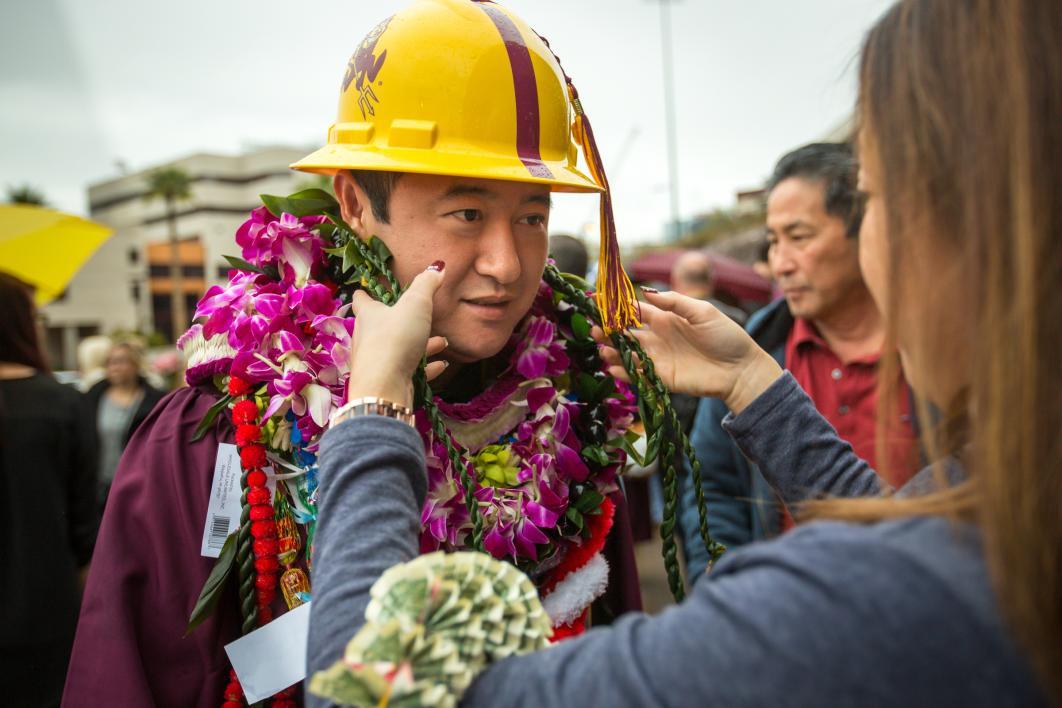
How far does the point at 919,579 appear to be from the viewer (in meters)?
0.81

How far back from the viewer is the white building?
4084cm

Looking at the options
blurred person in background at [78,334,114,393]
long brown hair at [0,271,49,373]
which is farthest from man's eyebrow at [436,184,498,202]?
blurred person in background at [78,334,114,393]

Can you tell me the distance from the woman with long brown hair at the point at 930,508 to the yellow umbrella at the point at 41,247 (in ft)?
7.59

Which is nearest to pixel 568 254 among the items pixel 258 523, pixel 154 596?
pixel 258 523

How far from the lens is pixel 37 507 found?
110 inches

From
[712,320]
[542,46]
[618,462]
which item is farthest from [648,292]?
[542,46]

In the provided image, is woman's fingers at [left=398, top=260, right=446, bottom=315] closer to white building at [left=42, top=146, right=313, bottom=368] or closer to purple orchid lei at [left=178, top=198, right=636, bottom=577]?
purple orchid lei at [left=178, top=198, right=636, bottom=577]

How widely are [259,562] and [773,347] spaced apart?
7.10 ft

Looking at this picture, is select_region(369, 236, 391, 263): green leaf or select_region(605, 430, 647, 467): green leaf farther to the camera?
select_region(605, 430, 647, 467): green leaf

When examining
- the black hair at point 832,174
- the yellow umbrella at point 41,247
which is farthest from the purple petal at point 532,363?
the yellow umbrella at point 41,247

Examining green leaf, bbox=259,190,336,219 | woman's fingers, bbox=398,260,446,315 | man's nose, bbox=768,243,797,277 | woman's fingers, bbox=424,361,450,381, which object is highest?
green leaf, bbox=259,190,336,219

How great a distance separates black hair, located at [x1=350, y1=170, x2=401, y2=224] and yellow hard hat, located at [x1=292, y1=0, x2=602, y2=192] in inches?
A: 2.6

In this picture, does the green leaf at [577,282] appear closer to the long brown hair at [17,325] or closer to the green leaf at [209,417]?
the green leaf at [209,417]

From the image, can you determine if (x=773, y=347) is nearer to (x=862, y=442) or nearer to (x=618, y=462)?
(x=862, y=442)
